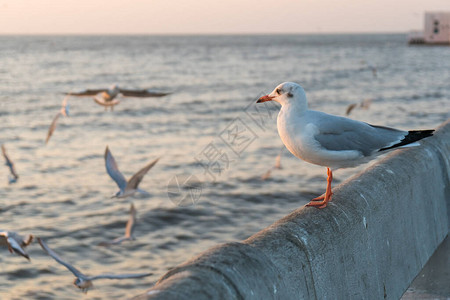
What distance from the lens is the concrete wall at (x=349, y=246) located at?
2.21 m

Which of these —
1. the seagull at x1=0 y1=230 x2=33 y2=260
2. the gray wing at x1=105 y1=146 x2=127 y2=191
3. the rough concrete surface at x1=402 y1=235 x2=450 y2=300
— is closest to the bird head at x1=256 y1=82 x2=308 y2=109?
the rough concrete surface at x1=402 y1=235 x2=450 y2=300

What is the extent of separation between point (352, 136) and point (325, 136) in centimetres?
21

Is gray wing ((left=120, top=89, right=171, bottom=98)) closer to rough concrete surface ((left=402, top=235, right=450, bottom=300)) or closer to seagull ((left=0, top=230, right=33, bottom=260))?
seagull ((left=0, top=230, right=33, bottom=260))

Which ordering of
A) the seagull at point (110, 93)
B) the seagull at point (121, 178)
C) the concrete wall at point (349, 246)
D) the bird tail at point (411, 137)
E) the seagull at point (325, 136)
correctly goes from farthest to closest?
the seagull at point (121, 178) → the seagull at point (110, 93) → the bird tail at point (411, 137) → the seagull at point (325, 136) → the concrete wall at point (349, 246)

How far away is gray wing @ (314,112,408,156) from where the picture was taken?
10.5ft

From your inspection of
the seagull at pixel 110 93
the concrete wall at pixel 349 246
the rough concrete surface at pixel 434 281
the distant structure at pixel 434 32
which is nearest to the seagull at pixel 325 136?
the concrete wall at pixel 349 246

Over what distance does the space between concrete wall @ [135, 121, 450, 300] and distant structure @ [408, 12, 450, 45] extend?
117328mm

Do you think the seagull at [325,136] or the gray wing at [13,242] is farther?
the gray wing at [13,242]

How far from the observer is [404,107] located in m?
25.6

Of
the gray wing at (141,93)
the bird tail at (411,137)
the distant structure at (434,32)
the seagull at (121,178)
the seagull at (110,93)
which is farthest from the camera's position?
the distant structure at (434,32)

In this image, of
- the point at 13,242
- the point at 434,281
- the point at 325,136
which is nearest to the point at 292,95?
the point at 325,136

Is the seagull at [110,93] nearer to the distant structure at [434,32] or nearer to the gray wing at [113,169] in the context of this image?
the gray wing at [113,169]

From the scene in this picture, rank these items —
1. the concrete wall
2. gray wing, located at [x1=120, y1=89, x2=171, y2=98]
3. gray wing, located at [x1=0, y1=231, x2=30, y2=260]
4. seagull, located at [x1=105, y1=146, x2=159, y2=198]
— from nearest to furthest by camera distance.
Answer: the concrete wall, gray wing, located at [x1=0, y1=231, x2=30, y2=260], gray wing, located at [x1=120, y1=89, x2=171, y2=98], seagull, located at [x1=105, y1=146, x2=159, y2=198]

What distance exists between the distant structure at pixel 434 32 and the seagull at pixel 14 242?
11757cm
